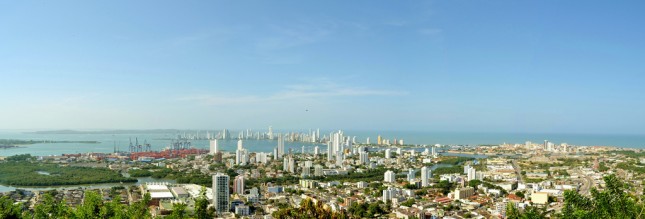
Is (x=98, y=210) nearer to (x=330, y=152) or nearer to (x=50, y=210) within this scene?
(x=50, y=210)

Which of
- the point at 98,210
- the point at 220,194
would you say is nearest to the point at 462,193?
the point at 220,194

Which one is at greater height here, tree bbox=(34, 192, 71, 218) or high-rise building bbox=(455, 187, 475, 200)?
tree bbox=(34, 192, 71, 218)

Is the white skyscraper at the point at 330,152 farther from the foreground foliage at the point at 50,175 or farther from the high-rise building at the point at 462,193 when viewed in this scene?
the high-rise building at the point at 462,193

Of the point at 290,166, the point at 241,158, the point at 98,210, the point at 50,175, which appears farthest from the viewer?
the point at 241,158

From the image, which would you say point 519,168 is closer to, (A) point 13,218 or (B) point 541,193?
(B) point 541,193

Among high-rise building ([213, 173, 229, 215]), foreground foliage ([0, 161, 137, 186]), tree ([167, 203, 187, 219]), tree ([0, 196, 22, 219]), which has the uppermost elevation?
tree ([167, 203, 187, 219])

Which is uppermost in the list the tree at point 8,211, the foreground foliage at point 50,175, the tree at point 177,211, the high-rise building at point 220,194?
the tree at point 177,211

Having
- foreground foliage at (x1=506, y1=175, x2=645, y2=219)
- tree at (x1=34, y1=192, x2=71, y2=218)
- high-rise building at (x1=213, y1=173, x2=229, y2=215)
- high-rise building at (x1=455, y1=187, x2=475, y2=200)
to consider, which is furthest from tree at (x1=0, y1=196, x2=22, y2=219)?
high-rise building at (x1=455, y1=187, x2=475, y2=200)

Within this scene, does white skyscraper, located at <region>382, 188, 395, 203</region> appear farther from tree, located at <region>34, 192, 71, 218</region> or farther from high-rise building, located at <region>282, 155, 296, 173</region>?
tree, located at <region>34, 192, 71, 218</region>

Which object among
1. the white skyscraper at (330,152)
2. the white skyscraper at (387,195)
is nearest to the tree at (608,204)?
the white skyscraper at (387,195)
